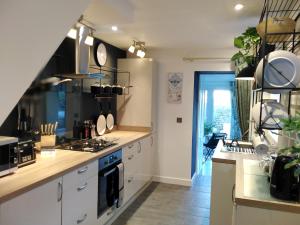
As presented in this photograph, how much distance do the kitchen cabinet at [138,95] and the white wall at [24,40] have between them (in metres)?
3.51

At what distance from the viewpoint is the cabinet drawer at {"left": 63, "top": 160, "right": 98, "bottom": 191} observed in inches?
81.4

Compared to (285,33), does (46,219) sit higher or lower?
lower

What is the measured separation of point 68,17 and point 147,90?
3484 millimetres

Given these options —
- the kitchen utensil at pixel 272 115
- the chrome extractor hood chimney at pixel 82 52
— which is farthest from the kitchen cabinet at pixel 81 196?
the kitchen utensil at pixel 272 115

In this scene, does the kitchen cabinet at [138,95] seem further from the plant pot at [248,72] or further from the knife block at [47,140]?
the plant pot at [248,72]

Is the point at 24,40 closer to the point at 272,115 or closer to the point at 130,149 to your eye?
the point at 272,115

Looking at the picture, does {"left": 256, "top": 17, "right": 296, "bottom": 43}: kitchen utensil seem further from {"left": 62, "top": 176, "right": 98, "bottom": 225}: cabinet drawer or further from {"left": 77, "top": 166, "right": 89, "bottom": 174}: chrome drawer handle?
{"left": 62, "top": 176, "right": 98, "bottom": 225}: cabinet drawer

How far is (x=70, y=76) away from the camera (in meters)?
2.60

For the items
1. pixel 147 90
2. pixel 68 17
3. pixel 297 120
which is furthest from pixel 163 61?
pixel 68 17

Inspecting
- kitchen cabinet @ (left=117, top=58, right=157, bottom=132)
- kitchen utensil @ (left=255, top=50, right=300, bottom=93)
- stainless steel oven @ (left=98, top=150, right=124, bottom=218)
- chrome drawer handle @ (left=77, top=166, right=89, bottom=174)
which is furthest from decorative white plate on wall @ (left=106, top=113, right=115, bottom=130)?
kitchen utensil @ (left=255, top=50, right=300, bottom=93)

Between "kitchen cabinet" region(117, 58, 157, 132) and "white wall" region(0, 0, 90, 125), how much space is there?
3513 millimetres

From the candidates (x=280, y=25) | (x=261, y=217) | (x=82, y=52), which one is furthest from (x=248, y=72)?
(x=82, y=52)

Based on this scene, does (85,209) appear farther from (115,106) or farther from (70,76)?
(115,106)

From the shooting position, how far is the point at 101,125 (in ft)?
12.3
